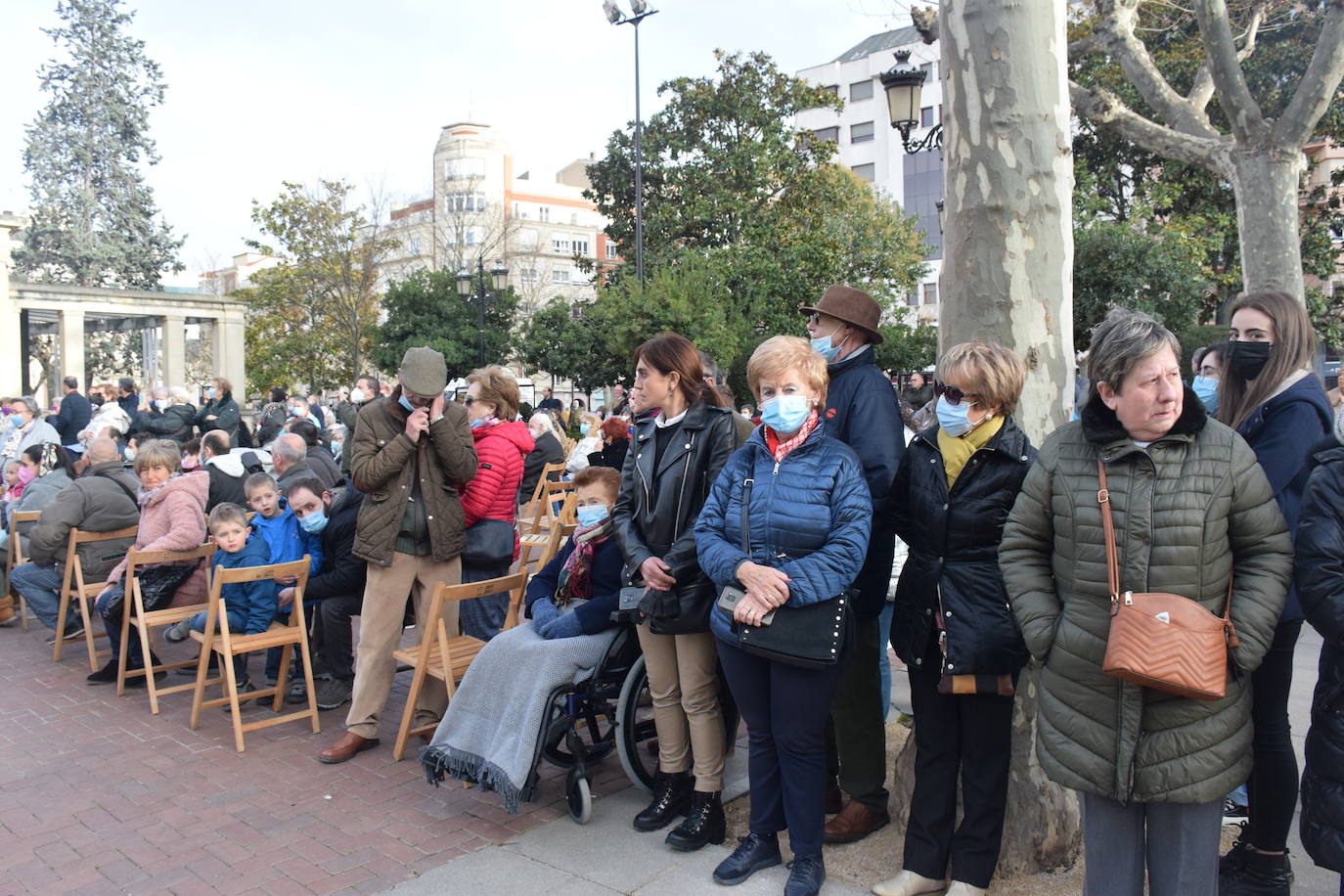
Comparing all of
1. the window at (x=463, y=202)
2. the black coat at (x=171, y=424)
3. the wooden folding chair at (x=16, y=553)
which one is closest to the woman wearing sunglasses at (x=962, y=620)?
the wooden folding chair at (x=16, y=553)

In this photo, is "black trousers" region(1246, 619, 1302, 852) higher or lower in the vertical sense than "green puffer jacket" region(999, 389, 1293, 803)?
lower

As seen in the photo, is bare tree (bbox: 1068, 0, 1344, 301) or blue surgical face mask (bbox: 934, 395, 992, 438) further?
bare tree (bbox: 1068, 0, 1344, 301)

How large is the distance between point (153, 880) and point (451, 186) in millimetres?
55081

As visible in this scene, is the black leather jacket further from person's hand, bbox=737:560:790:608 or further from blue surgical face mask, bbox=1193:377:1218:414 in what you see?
blue surgical face mask, bbox=1193:377:1218:414

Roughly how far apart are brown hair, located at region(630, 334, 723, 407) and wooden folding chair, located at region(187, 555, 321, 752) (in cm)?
245

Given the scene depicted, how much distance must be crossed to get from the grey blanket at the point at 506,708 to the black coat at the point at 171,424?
33.7 feet

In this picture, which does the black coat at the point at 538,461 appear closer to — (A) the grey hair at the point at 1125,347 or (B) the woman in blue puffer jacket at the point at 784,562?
(B) the woman in blue puffer jacket at the point at 784,562

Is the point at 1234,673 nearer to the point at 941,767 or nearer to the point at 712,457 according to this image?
the point at 941,767

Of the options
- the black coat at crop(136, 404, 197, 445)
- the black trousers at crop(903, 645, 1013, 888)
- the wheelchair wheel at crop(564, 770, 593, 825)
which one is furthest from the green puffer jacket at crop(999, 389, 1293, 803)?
the black coat at crop(136, 404, 197, 445)

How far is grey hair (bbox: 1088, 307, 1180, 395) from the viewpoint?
2.56 metres

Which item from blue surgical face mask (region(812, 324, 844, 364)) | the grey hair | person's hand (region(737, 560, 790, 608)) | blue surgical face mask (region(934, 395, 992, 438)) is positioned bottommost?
person's hand (region(737, 560, 790, 608))

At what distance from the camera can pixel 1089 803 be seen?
2.65 m

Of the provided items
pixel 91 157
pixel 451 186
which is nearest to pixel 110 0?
pixel 91 157

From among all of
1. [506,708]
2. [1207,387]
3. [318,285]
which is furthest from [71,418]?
[318,285]
